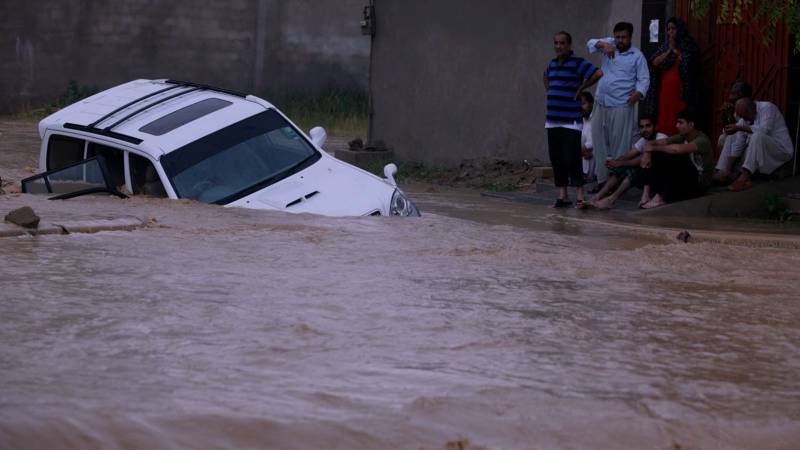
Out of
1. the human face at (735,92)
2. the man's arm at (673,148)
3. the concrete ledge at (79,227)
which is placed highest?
the human face at (735,92)

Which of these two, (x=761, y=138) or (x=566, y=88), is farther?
(x=566, y=88)

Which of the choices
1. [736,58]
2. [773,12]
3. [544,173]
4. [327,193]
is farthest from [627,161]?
[327,193]

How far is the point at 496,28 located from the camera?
1477 centimetres

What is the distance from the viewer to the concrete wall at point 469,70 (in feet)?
45.9

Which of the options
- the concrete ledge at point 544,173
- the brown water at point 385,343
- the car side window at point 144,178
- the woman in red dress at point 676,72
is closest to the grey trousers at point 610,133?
the woman in red dress at point 676,72

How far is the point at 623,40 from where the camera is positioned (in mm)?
11039

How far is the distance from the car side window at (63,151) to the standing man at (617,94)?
501 centimetres

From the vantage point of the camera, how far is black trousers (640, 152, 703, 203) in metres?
10.8

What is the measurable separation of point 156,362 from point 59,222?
11.1 ft

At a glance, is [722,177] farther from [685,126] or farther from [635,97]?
[635,97]

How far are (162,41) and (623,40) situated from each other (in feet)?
47.3

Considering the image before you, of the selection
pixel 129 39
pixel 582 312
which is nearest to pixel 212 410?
pixel 582 312

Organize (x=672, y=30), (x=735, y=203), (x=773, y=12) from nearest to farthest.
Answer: (x=773, y=12) < (x=735, y=203) < (x=672, y=30)

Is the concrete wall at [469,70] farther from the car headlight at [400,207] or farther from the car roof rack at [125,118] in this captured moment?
the car roof rack at [125,118]
